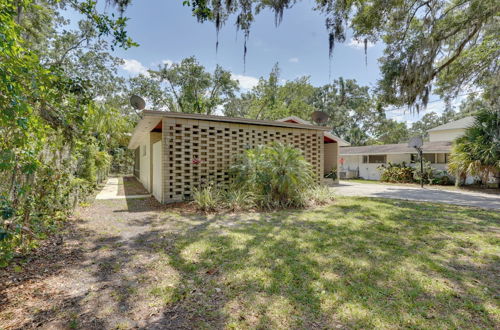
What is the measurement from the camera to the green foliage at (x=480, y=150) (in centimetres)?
1168

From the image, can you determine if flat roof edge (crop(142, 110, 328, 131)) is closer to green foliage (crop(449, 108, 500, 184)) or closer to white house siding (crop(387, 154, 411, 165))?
green foliage (crop(449, 108, 500, 184))

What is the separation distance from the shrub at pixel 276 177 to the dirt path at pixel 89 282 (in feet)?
9.90

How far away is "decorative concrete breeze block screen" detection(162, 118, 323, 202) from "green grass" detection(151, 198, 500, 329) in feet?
9.17

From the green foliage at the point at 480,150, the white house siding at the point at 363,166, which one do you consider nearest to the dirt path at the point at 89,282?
the green foliage at the point at 480,150

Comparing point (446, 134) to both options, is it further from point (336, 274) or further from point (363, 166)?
point (336, 274)

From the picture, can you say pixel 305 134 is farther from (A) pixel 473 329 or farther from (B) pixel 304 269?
(A) pixel 473 329

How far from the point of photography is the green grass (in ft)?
7.48

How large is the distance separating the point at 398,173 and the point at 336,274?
1674cm

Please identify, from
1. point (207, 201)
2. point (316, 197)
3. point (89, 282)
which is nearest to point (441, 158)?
point (316, 197)

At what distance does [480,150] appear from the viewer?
12.0m

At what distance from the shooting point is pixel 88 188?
7.37 m

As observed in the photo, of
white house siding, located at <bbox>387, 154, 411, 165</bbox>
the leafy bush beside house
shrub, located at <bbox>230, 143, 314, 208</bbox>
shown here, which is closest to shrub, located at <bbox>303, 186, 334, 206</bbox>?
the leafy bush beside house

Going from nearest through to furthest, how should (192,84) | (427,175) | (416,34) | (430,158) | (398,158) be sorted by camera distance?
(416,34), (427,175), (430,158), (398,158), (192,84)

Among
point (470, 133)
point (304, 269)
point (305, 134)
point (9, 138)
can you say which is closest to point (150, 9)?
point (9, 138)
